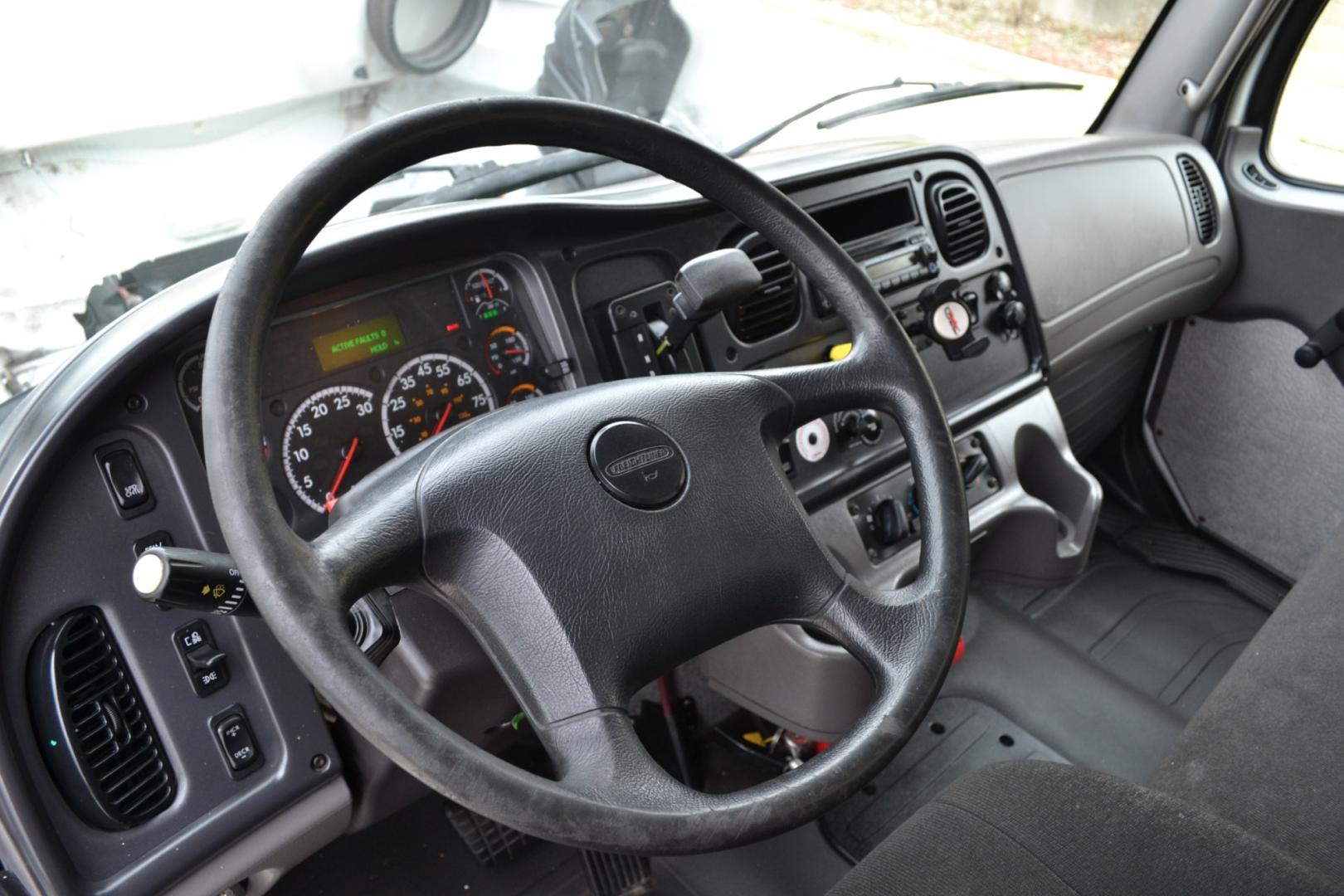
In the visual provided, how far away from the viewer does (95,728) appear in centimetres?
95

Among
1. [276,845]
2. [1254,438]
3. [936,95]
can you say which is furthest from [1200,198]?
[276,845]

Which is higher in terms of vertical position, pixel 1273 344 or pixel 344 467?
pixel 344 467

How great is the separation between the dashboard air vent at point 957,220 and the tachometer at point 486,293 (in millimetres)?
807

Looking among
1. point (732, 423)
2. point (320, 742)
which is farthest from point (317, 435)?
point (732, 423)

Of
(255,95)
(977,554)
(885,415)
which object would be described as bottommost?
(977,554)

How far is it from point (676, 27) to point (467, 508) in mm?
1039

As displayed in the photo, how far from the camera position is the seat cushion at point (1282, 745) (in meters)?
1.08

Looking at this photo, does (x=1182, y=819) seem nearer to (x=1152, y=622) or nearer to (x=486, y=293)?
(x=486, y=293)

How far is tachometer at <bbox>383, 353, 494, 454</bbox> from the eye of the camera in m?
1.17

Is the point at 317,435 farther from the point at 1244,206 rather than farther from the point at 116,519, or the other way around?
the point at 1244,206

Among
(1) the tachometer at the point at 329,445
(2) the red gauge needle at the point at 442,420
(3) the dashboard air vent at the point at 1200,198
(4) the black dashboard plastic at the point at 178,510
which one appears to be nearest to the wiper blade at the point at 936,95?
(3) the dashboard air vent at the point at 1200,198

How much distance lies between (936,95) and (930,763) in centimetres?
124

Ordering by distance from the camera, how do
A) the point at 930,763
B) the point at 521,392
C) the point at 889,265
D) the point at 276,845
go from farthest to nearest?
the point at 930,763, the point at 889,265, the point at 521,392, the point at 276,845

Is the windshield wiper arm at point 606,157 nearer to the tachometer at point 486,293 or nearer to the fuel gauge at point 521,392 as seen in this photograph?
the tachometer at point 486,293
